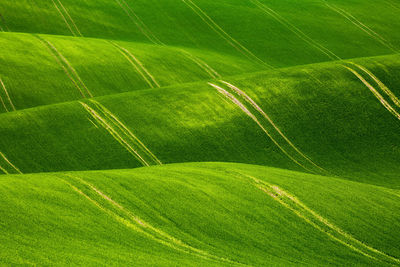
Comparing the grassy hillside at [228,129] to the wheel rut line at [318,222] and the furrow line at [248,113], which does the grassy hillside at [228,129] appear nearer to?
the furrow line at [248,113]

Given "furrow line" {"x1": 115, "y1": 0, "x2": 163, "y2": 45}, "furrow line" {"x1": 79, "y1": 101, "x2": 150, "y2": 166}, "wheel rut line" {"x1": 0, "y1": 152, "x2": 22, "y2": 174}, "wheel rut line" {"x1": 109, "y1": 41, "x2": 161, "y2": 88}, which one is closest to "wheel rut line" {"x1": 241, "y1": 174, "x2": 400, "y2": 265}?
"furrow line" {"x1": 79, "y1": 101, "x2": 150, "y2": 166}

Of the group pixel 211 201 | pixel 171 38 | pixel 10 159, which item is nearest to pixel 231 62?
pixel 171 38

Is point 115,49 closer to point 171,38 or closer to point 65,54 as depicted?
point 65,54

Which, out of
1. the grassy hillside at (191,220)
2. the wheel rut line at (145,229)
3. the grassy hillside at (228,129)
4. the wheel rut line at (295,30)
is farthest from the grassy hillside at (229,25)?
the wheel rut line at (145,229)

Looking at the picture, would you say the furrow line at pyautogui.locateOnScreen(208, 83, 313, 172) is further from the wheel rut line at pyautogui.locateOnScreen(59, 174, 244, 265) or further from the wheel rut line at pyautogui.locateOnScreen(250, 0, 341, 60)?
the wheel rut line at pyautogui.locateOnScreen(250, 0, 341, 60)

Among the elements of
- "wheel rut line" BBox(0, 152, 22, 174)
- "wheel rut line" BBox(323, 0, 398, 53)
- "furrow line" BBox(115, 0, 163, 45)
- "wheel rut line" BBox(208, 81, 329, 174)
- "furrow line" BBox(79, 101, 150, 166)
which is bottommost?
"wheel rut line" BBox(0, 152, 22, 174)

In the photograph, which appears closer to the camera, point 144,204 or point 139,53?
point 144,204
